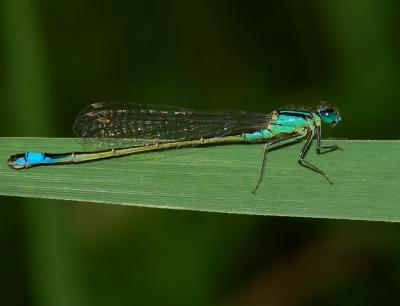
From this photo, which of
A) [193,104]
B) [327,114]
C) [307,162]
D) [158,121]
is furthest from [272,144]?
[193,104]

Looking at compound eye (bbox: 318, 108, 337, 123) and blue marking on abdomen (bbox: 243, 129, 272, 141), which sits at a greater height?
compound eye (bbox: 318, 108, 337, 123)

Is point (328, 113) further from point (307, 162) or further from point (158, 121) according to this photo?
point (158, 121)

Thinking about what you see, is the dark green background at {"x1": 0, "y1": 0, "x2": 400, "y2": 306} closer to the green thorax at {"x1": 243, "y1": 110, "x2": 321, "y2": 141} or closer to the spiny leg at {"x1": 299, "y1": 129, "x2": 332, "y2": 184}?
the green thorax at {"x1": 243, "y1": 110, "x2": 321, "y2": 141}

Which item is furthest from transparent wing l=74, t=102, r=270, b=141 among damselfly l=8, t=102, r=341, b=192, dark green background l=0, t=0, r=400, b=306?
dark green background l=0, t=0, r=400, b=306
